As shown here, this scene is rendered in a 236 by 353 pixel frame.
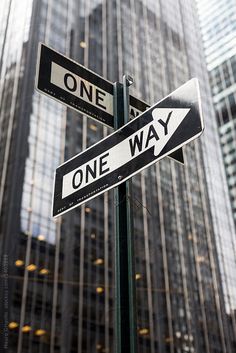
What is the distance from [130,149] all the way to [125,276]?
1.08 metres

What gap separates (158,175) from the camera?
249ft

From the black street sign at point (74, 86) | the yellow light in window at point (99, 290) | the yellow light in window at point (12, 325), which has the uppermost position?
the yellow light in window at point (99, 290)

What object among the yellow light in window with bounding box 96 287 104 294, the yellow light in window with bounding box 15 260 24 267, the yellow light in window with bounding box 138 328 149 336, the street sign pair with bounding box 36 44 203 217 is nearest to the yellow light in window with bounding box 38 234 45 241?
the yellow light in window with bounding box 15 260 24 267

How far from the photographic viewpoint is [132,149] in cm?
402

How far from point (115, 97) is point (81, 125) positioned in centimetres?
6442

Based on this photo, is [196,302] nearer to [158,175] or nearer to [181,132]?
[158,175]

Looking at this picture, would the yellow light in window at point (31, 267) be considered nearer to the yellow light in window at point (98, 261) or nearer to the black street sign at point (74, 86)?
the yellow light in window at point (98, 261)

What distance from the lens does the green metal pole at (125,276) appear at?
352cm

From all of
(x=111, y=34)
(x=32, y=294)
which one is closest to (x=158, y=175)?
(x=111, y=34)

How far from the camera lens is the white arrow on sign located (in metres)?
3.77

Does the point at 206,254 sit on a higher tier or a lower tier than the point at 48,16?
lower

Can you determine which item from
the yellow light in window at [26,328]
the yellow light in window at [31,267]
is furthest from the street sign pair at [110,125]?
the yellow light in window at [31,267]

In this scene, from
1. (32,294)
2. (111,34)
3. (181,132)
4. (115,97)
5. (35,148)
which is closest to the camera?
(181,132)

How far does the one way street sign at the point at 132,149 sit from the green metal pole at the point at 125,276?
0.18 meters
